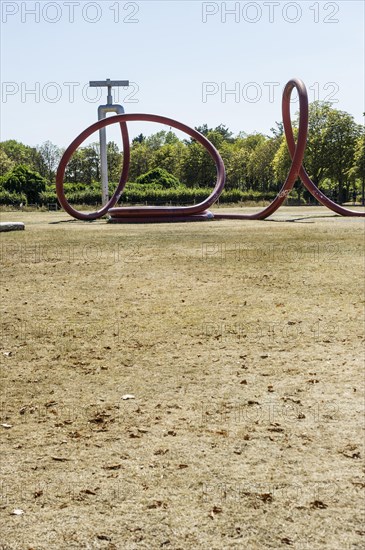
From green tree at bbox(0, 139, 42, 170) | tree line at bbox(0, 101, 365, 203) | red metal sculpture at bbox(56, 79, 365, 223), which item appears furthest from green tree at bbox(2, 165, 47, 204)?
green tree at bbox(0, 139, 42, 170)

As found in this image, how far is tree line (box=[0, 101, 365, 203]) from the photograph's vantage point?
61.0 meters

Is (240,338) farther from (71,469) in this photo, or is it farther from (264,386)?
(71,469)

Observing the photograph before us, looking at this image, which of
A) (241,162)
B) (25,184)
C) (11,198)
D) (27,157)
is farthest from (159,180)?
(27,157)

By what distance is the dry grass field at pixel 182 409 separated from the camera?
4.86m

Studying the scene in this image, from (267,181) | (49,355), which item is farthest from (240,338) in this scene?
(267,181)

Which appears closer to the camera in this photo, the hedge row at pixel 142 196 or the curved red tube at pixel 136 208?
the curved red tube at pixel 136 208

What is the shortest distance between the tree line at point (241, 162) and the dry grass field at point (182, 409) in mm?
42820

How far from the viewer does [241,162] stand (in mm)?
81812

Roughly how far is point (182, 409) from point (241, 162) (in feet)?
252

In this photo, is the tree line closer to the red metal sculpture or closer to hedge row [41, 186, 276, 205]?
hedge row [41, 186, 276, 205]

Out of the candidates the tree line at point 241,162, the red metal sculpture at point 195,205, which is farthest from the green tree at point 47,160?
the red metal sculpture at point 195,205

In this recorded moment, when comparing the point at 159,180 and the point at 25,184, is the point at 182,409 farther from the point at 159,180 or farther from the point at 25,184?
the point at 159,180

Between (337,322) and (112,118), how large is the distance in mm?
22257

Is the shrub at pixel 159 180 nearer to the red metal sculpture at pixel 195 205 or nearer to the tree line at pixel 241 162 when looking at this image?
the tree line at pixel 241 162
